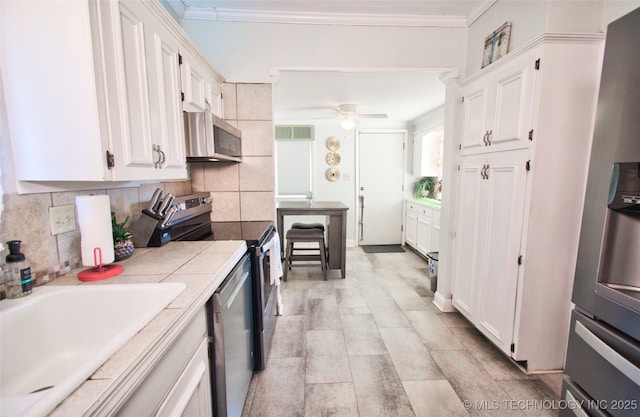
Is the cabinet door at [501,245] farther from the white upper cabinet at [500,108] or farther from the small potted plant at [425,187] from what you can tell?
the small potted plant at [425,187]

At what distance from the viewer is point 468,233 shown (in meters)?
2.16

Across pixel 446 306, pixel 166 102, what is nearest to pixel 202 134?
pixel 166 102

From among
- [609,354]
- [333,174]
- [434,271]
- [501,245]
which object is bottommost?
[434,271]

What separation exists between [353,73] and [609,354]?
8.46 feet

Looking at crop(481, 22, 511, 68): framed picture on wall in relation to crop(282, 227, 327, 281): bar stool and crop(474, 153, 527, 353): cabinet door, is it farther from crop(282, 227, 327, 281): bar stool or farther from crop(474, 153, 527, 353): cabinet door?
crop(282, 227, 327, 281): bar stool

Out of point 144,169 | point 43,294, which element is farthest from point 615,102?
point 43,294

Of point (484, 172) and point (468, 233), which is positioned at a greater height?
point (484, 172)

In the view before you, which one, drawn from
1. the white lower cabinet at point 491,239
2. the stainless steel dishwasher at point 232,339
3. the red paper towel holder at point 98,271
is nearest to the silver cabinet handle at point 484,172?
the white lower cabinet at point 491,239

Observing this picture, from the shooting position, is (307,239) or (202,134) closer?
(202,134)

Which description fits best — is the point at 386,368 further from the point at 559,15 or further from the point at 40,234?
the point at 559,15

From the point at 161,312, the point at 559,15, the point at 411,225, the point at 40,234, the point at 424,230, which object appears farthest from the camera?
the point at 411,225

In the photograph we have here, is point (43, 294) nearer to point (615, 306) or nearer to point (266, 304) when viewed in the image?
point (266, 304)

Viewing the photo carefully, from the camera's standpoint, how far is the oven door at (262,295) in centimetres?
167

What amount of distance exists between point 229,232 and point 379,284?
2064 millimetres
